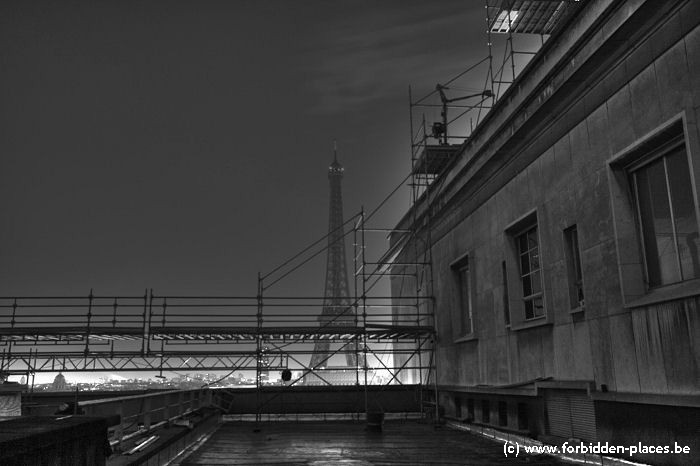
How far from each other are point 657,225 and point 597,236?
1.28m

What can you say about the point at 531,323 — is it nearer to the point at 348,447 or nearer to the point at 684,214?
the point at 684,214

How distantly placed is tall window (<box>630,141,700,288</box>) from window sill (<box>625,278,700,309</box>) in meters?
0.20

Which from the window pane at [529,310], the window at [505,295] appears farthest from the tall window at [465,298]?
the window pane at [529,310]

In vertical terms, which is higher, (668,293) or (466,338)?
(668,293)

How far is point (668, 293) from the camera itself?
9.03 m

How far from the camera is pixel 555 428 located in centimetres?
1262

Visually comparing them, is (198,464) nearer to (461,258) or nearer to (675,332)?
(675,332)

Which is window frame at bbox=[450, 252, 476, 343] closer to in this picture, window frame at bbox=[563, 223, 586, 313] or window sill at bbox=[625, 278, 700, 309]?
window frame at bbox=[563, 223, 586, 313]

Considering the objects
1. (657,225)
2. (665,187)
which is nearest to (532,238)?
(657,225)

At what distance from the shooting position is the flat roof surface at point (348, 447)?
39.6 feet

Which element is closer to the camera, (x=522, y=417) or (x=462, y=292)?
(x=522, y=417)

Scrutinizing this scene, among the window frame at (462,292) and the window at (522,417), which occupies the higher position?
the window frame at (462,292)

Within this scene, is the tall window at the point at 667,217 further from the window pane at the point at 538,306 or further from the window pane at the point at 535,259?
the window pane at the point at 538,306

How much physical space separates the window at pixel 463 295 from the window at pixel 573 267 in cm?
684
